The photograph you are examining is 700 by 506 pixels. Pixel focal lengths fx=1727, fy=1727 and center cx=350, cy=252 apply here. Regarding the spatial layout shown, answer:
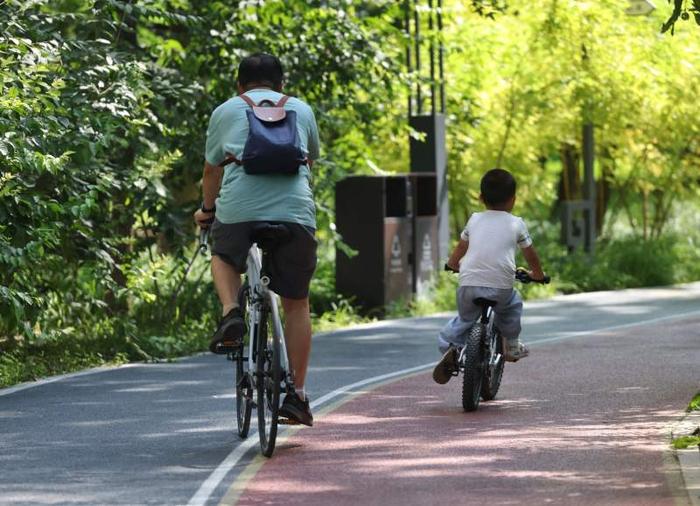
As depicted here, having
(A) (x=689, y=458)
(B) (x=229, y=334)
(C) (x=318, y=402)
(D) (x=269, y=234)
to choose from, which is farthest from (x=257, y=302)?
(C) (x=318, y=402)

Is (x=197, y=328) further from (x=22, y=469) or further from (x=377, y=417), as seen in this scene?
(x=22, y=469)

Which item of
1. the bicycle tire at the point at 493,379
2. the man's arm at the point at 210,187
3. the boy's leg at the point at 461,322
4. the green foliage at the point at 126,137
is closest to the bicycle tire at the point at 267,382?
the man's arm at the point at 210,187

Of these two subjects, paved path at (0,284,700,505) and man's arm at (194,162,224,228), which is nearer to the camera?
paved path at (0,284,700,505)

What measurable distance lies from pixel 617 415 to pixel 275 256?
2839mm

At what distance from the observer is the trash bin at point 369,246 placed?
19844 mm

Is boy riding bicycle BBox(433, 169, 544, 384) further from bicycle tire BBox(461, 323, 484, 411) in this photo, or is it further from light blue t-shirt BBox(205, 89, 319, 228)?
light blue t-shirt BBox(205, 89, 319, 228)

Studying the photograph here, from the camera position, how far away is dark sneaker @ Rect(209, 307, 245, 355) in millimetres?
8844

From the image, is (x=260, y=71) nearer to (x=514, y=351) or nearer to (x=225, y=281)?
(x=225, y=281)

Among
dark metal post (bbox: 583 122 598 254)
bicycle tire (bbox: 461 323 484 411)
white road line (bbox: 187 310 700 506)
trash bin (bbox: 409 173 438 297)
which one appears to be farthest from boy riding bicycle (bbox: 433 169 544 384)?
dark metal post (bbox: 583 122 598 254)

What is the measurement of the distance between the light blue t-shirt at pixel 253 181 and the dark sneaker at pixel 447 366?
2.34m

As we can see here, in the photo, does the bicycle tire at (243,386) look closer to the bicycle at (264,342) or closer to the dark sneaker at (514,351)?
the bicycle at (264,342)

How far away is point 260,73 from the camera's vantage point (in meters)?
9.30

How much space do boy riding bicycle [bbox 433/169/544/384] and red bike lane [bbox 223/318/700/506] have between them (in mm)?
465

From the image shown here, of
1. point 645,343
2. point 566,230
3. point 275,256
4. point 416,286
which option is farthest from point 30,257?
point 566,230
